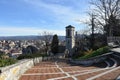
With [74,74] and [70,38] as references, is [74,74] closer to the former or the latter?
[74,74]

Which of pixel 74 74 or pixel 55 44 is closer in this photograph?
pixel 74 74

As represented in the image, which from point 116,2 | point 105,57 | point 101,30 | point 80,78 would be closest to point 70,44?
point 101,30

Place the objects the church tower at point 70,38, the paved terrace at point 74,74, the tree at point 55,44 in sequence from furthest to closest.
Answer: the tree at point 55,44, the church tower at point 70,38, the paved terrace at point 74,74

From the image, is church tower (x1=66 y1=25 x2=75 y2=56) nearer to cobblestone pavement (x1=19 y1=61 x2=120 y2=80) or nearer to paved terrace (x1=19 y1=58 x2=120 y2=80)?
paved terrace (x1=19 y1=58 x2=120 y2=80)

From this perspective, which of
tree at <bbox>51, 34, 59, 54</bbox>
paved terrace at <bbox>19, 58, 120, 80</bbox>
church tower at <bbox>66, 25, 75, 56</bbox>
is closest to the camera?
paved terrace at <bbox>19, 58, 120, 80</bbox>

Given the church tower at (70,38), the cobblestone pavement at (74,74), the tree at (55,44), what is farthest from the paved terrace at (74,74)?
the tree at (55,44)

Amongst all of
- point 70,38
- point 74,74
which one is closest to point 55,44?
point 70,38

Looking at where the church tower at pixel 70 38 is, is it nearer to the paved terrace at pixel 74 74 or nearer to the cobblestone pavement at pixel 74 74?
the paved terrace at pixel 74 74

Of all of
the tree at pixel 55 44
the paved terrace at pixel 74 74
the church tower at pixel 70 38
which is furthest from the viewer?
the tree at pixel 55 44

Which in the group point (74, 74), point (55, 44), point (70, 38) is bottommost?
point (55, 44)

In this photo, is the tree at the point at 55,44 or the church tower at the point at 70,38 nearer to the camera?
the church tower at the point at 70,38

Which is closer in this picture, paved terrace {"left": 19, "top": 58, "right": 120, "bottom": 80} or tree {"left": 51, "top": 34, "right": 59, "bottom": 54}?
paved terrace {"left": 19, "top": 58, "right": 120, "bottom": 80}

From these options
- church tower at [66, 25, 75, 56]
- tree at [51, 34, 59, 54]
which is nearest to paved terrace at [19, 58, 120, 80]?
church tower at [66, 25, 75, 56]

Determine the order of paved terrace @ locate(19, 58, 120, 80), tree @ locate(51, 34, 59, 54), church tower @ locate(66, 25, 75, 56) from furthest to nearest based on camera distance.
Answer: tree @ locate(51, 34, 59, 54)
church tower @ locate(66, 25, 75, 56)
paved terrace @ locate(19, 58, 120, 80)
